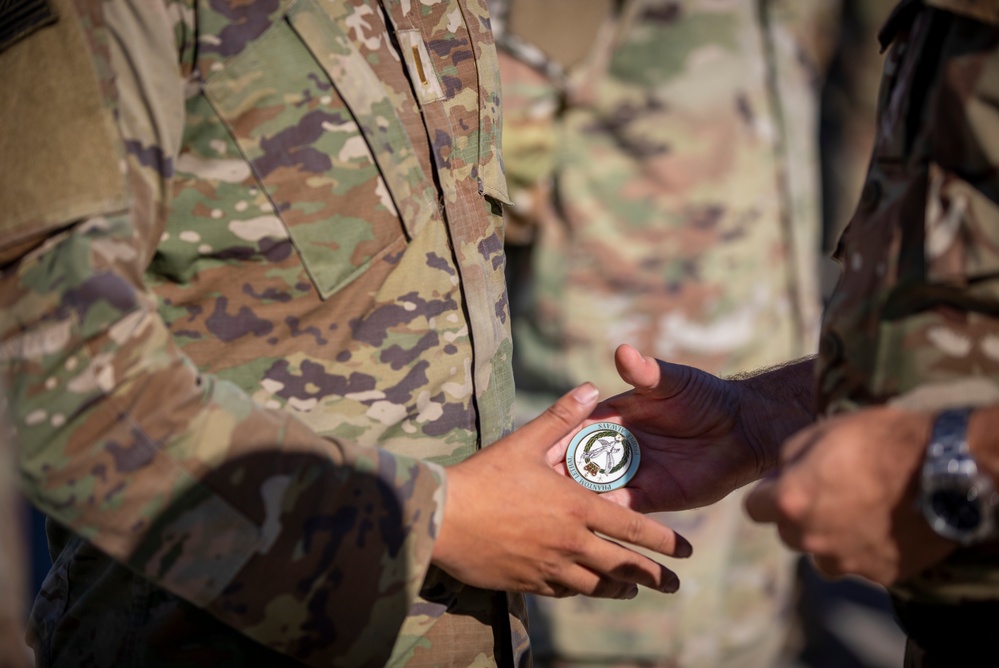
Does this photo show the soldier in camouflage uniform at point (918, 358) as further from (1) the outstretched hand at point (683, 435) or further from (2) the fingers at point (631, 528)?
(1) the outstretched hand at point (683, 435)

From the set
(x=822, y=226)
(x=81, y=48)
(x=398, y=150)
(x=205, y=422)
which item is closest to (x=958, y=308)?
(x=398, y=150)

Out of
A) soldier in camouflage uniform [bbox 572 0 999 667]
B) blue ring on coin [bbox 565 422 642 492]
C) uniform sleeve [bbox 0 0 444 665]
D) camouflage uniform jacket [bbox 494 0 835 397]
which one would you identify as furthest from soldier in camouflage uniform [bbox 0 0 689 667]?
camouflage uniform jacket [bbox 494 0 835 397]

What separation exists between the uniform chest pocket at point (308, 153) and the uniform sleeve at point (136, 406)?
105 millimetres

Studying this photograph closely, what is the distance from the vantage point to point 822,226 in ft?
17.7

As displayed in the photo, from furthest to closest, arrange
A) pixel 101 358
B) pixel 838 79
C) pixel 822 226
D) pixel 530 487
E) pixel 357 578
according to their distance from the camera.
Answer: pixel 822 226 → pixel 838 79 → pixel 530 487 → pixel 357 578 → pixel 101 358

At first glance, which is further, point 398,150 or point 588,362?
point 588,362

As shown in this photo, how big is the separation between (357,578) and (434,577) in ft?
0.85

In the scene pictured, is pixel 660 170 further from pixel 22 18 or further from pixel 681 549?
pixel 22 18

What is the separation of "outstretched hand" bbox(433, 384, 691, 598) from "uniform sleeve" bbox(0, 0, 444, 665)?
0.11m

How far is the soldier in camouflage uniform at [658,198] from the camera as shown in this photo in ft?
10.8

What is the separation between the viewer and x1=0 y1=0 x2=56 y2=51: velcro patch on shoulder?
3.89ft

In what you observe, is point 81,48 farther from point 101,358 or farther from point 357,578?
point 357,578

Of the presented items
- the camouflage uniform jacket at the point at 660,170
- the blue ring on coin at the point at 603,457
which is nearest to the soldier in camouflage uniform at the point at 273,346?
the blue ring on coin at the point at 603,457

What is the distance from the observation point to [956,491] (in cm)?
105
